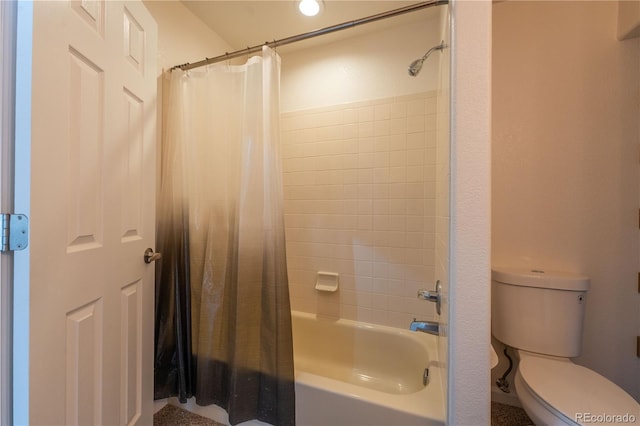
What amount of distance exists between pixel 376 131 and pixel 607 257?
1429 mm

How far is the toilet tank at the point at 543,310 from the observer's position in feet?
4.10

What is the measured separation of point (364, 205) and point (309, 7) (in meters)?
1.23

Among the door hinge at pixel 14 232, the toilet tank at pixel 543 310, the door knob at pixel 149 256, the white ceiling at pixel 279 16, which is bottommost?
the toilet tank at pixel 543 310

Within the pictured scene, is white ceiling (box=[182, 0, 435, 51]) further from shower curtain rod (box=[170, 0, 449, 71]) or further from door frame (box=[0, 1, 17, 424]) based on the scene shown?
door frame (box=[0, 1, 17, 424])

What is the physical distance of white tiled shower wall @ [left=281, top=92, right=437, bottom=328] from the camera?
1581 millimetres

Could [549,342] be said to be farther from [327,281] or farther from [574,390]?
[327,281]

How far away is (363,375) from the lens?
5.19 ft

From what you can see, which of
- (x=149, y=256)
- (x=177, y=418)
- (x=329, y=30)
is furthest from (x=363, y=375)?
(x=329, y=30)

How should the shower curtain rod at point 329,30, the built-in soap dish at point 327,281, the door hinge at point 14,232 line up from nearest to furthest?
the door hinge at point 14,232
the shower curtain rod at point 329,30
the built-in soap dish at point 327,281

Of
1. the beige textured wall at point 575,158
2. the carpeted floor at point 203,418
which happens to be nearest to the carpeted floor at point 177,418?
the carpeted floor at point 203,418

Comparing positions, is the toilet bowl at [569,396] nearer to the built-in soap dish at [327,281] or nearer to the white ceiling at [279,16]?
the built-in soap dish at [327,281]

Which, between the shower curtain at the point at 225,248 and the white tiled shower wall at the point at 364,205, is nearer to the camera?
the shower curtain at the point at 225,248

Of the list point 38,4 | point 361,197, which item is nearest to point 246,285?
point 361,197

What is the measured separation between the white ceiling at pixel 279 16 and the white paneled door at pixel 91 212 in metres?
0.64
